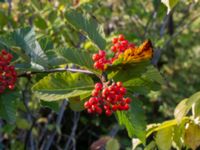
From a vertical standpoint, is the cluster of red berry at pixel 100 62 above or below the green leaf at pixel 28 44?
below

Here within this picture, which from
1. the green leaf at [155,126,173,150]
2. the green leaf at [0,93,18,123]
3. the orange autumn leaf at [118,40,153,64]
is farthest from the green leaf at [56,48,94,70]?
the green leaf at [0,93,18,123]

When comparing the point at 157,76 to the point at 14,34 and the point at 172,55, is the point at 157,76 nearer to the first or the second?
the point at 14,34

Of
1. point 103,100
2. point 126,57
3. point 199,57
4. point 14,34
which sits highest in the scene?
point 14,34

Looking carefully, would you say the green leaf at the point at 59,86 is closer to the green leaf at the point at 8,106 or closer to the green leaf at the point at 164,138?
the green leaf at the point at 164,138

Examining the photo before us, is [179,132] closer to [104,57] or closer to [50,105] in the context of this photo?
[104,57]

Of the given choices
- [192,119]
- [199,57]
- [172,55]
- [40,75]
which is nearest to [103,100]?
[192,119]

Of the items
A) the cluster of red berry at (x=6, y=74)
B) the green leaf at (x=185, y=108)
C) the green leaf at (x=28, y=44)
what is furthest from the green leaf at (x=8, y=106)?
the green leaf at (x=185, y=108)

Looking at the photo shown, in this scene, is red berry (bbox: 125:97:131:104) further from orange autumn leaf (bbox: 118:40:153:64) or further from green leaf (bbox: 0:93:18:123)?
green leaf (bbox: 0:93:18:123)
